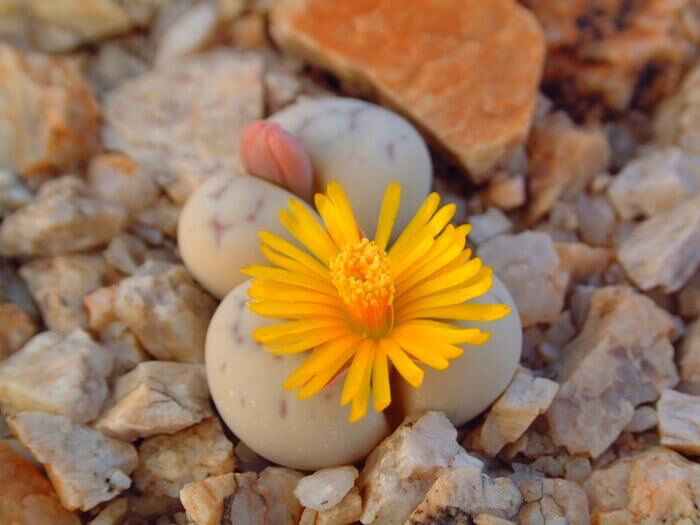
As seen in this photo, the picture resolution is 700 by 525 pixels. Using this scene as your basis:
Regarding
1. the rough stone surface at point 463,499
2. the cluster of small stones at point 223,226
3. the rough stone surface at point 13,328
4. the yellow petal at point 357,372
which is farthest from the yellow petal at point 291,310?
the rough stone surface at point 13,328

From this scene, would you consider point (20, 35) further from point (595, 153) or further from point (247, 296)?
point (595, 153)

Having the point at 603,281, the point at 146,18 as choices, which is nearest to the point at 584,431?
the point at 603,281

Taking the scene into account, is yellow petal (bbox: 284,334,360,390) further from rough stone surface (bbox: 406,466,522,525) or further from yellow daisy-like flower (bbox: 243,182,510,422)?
rough stone surface (bbox: 406,466,522,525)

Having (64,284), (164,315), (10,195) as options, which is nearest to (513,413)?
(164,315)

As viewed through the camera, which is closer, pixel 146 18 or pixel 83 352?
pixel 83 352

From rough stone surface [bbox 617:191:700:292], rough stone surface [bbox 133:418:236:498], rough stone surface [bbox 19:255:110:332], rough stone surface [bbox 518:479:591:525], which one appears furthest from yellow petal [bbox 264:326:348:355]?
rough stone surface [bbox 617:191:700:292]

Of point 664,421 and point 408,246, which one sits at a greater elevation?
point 408,246
